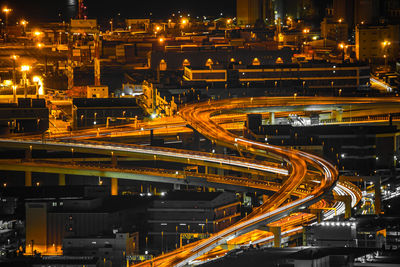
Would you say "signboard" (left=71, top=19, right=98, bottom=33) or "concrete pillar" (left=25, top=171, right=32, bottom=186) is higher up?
"signboard" (left=71, top=19, right=98, bottom=33)

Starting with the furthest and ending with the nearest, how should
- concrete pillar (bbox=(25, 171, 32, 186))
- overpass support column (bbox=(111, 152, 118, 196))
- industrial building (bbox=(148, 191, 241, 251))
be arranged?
concrete pillar (bbox=(25, 171, 32, 186))
overpass support column (bbox=(111, 152, 118, 196))
industrial building (bbox=(148, 191, 241, 251))

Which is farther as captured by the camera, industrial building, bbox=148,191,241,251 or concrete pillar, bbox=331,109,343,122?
concrete pillar, bbox=331,109,343,122

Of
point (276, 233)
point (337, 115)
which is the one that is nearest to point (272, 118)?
point (337, 115)

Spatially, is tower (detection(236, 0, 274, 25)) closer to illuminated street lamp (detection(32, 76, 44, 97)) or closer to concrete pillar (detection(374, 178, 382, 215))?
illuminated street lamp (detection(32, 76, 44, 97))

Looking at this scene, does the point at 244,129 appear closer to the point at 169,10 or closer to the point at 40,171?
the point at 40,171

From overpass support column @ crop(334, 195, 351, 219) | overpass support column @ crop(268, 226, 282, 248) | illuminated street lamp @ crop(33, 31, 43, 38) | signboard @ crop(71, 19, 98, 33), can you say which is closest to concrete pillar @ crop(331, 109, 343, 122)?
overpass support column @ crop(334, 195, 351, 219)

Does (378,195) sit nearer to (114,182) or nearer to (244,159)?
(244,159)

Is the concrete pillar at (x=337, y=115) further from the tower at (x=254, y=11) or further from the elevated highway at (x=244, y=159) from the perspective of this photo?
the tower at (x=254, y=11)

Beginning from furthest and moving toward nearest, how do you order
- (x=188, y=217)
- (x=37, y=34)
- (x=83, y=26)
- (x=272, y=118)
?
(x=83, y=26) < (x=37, y=34) < (x=272, y=118) < (x=188, y=217)

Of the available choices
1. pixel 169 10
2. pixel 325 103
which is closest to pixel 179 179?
pixel 325 103

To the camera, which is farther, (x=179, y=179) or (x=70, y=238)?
(x=179, y=179)

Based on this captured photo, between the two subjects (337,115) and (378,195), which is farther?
(337,115)
